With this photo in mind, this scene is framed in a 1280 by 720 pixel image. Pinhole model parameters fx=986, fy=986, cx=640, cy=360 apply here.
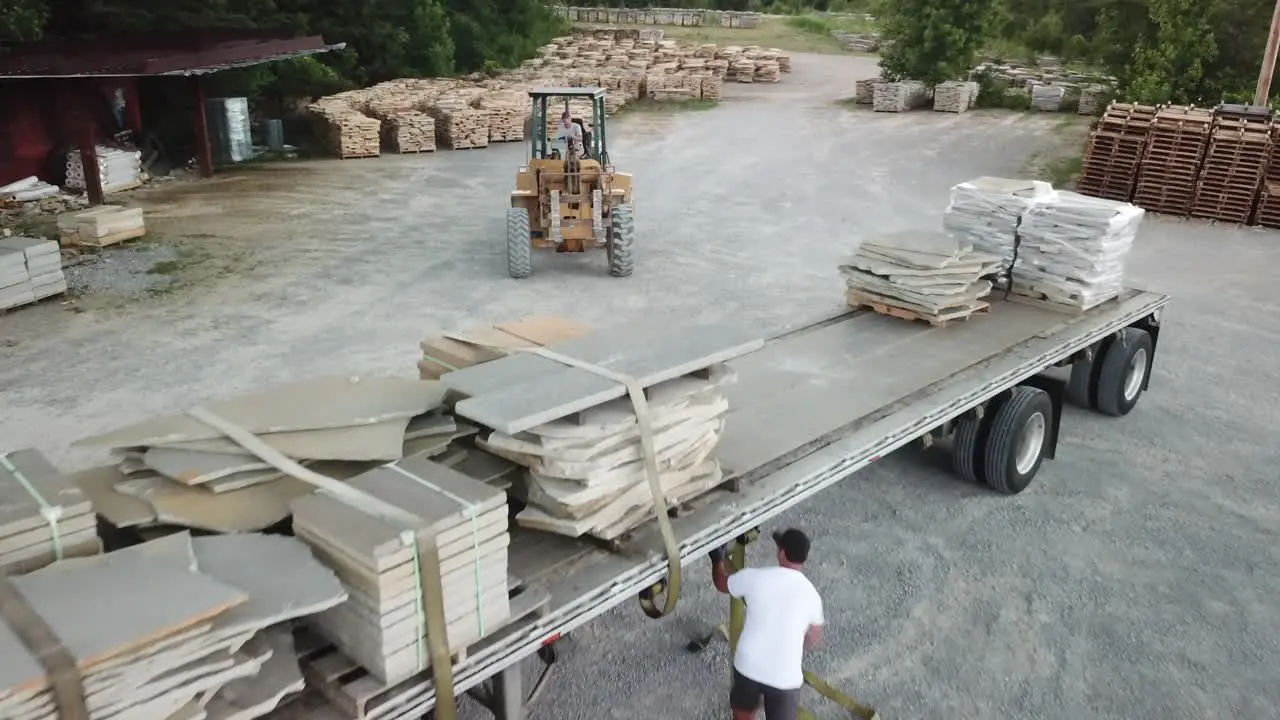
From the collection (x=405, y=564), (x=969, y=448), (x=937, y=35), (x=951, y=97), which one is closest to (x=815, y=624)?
(x=405, y=564)

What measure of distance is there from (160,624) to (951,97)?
31.2 meters

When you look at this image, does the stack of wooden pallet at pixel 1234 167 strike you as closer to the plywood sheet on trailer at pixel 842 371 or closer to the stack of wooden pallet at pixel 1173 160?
the stack of wooden pallet at pixel 1173 160

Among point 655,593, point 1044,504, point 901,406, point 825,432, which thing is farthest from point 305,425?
point 1044,504

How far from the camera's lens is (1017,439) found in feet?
26.1

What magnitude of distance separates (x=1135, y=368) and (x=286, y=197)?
54.2 ft

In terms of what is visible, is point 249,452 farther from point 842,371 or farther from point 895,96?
point 895,96

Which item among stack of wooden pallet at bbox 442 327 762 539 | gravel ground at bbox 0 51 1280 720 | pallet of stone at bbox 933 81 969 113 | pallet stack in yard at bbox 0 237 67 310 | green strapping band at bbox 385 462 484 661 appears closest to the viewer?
green strapping band at bbox 385 462 484 661

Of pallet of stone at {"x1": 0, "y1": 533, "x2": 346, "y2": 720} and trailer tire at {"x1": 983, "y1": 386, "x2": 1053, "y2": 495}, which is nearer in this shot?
pallet of stone at {"x1": 0, "y1": 533, "x2": 346, "y2": 720}

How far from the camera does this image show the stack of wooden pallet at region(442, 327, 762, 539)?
4570mm

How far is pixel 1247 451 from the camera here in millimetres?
9102

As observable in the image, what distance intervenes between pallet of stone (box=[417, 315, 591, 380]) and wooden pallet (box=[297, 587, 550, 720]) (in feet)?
7.23

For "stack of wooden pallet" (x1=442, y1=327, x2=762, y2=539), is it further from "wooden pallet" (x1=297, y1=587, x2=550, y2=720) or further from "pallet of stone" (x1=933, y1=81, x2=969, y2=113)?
"pallet of stone" (x1=933, y1=81, x2=969, y2=113)

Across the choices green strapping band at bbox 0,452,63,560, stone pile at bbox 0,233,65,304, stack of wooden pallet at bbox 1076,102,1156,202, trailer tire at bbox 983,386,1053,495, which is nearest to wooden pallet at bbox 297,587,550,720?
green strapping band at bbox 0,452,63,560

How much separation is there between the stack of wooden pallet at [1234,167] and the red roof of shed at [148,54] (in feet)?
63.6
